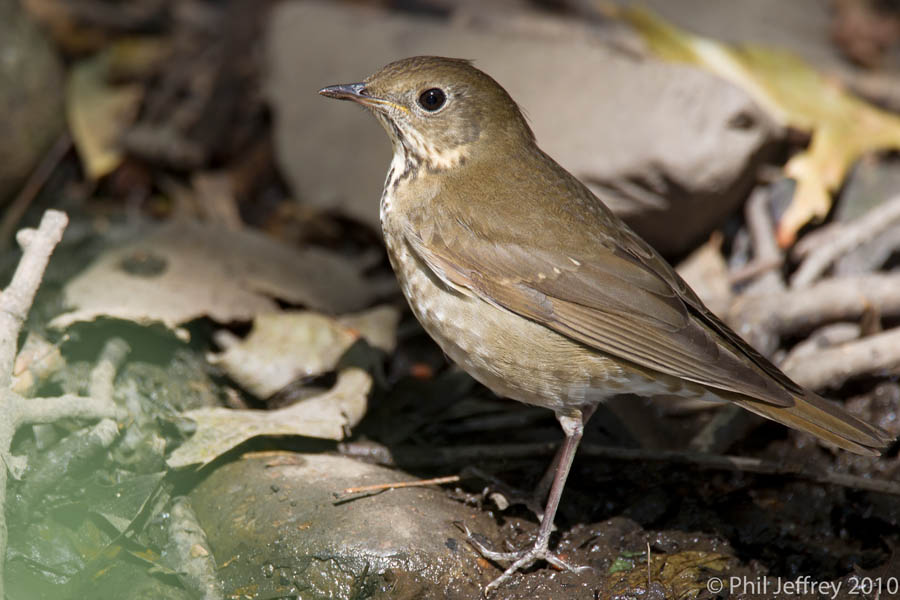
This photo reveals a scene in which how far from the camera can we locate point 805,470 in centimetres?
404

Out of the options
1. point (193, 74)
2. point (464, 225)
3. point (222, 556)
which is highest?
point (464, 225)

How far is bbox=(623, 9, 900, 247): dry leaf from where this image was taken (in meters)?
5.49

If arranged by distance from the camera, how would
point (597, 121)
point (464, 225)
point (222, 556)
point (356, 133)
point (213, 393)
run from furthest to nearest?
point (356, 133) → point (597, 121) → point (213, 393) → point (464, 225) → point (222, 556)

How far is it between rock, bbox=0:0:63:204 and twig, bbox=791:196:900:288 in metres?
4.43

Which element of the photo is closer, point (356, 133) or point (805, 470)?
point (805, 470)

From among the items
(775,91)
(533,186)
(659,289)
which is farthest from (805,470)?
(775,91)

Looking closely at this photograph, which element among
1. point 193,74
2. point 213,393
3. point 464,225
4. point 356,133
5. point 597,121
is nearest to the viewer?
point 464,225

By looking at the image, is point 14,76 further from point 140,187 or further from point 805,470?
point 805,470

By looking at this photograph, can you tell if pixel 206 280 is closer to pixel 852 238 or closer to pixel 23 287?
pixel 23 287

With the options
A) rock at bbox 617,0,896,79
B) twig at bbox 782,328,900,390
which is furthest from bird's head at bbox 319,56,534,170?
rock at bbox 617,0,896,79

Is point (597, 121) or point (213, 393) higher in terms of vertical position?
point (597, 121)

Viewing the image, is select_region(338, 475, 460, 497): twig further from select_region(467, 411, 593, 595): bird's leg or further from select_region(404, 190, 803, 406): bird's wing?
select_region(404, 190, 803, 406): bird's wing

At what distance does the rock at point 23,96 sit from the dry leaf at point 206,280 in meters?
1.20

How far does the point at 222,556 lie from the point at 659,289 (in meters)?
1.90
